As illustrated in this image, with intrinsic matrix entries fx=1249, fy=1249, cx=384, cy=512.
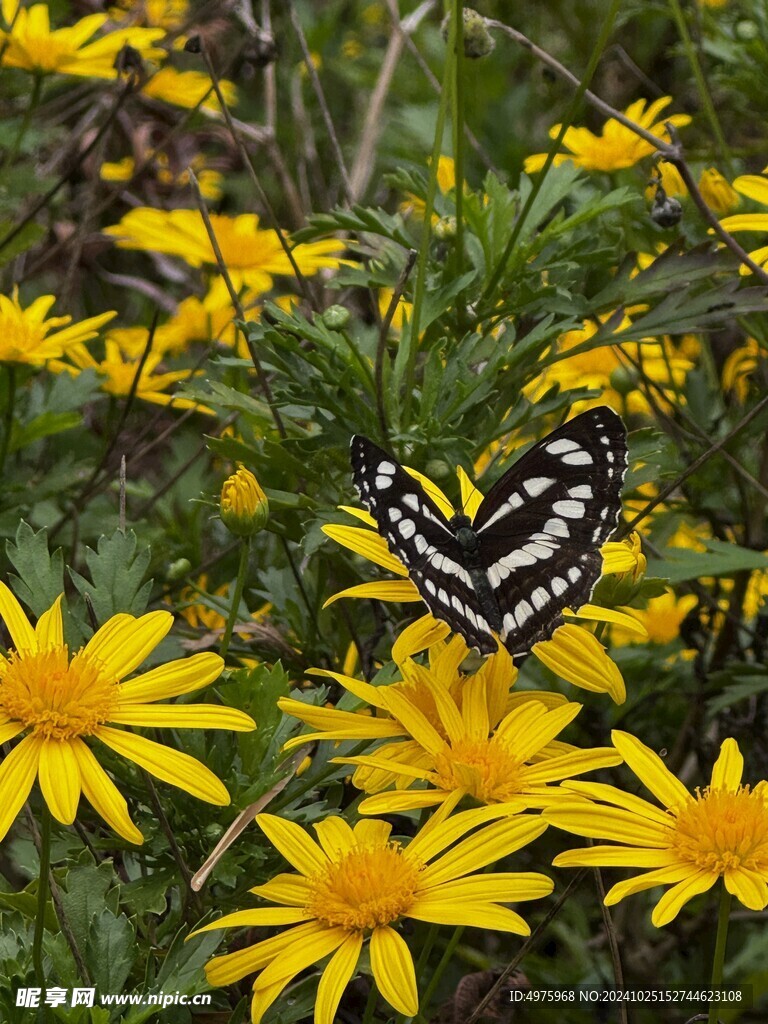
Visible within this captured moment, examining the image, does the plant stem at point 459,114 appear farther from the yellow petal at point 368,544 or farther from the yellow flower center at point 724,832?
the yellow flower center at point 724,832

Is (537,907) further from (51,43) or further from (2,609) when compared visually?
(51,43)

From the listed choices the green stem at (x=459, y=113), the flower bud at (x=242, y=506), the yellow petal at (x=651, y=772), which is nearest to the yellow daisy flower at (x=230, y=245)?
the green stem at (x=459, y=113)

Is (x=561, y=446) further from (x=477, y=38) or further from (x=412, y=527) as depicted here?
(x=477, y=38)

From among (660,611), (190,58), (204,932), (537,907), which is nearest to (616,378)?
(660,611)

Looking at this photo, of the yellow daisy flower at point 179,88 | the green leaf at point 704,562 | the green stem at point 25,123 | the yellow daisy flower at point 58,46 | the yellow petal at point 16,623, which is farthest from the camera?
the yellow daisy flower at point 179,88

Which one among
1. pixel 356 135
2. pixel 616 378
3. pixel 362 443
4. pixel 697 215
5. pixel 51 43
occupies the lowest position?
pixel 362 443

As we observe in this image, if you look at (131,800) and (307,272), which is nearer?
(131,800)

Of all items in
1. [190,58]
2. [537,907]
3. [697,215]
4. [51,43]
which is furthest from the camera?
[190,58]

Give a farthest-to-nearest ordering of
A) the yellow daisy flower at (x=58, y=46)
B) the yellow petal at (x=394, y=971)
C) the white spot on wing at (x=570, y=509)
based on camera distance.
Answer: the yellow daisy flower at (x=58, y=46)
the white spot on wing at (x=570, y=509)
the yellow petal at (x=394, y=971)
